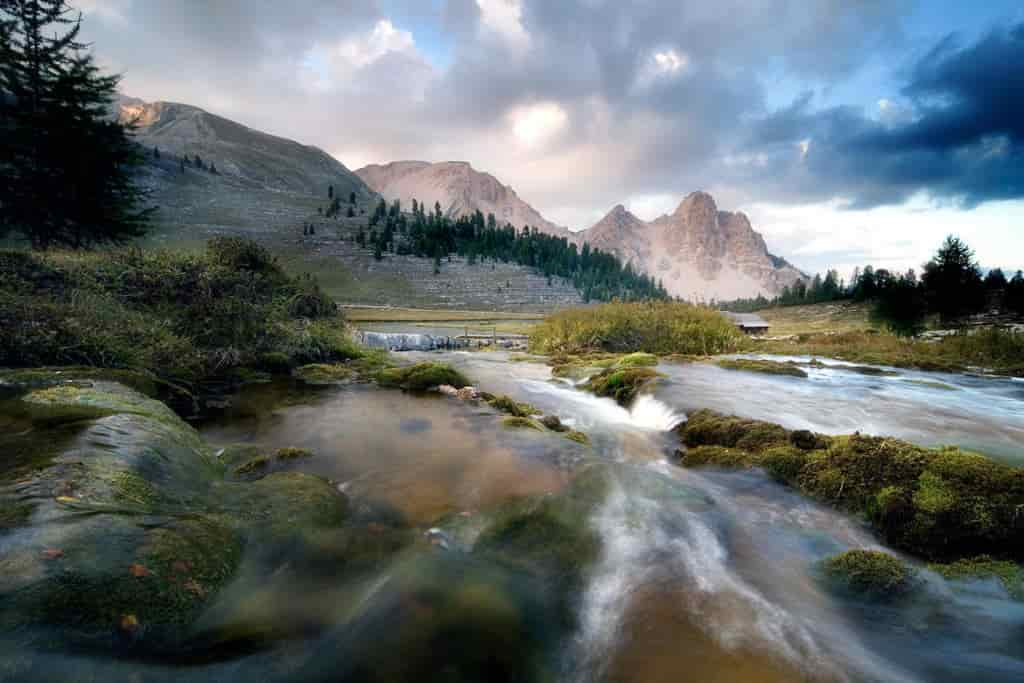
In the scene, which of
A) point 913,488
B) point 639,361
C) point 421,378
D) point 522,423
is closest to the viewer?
point 913,488

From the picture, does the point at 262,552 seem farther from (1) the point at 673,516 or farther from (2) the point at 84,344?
(2) the point at 84,344

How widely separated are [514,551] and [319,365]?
14.5m

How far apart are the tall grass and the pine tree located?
94.9 ft

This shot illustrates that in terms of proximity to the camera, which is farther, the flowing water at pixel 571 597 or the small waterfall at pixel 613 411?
the small waterfall at pixel 613 411

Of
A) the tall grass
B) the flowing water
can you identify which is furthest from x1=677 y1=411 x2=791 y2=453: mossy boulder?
the tall grass

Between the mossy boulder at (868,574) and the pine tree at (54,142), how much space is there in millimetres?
34545

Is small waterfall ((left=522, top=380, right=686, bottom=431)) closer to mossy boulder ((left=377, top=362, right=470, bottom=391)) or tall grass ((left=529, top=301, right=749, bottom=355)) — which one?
mossy boulder ((left=377, top=362, right=470, bottom=391))

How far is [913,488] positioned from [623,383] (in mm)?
9467

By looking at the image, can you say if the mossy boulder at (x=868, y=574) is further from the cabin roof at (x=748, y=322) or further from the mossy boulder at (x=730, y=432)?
the cabin roof at (x=748, y=322)

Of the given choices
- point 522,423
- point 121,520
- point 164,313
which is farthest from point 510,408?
point 164,313

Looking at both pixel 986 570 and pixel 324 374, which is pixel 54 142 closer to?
pixel 324 374

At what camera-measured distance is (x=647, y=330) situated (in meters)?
27.2

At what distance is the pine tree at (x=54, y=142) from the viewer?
2266cm

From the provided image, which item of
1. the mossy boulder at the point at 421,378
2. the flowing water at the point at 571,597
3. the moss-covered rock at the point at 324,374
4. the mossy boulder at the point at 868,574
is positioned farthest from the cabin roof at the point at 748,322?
the mossy boulder at the point at 868,574
